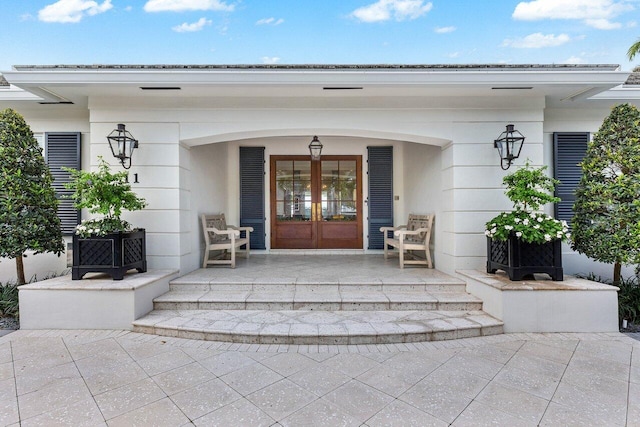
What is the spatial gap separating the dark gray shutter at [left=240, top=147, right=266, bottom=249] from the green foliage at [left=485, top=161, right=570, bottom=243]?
4169 mm

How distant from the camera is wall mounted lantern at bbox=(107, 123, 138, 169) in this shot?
3654mm

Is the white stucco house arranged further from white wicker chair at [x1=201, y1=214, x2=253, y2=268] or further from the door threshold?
the door threshold

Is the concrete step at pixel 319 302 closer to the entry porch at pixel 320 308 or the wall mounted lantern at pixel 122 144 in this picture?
the entry porch at pixel 320 308

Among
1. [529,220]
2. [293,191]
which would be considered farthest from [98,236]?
[529,220]

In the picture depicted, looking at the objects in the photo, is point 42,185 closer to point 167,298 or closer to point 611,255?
point 167,298

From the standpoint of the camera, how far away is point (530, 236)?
3078 millimetres

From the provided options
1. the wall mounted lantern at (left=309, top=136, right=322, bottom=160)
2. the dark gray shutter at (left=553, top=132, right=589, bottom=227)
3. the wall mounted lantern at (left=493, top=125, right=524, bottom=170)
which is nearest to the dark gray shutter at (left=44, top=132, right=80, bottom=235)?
the wall mounted lantern at (left=309, top=136, right=322, bottom=160)

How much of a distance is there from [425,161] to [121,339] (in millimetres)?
4727

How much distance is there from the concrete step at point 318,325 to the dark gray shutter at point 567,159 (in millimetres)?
2745

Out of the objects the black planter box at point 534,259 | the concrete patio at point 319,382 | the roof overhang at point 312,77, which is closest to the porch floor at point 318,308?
the concrete patio at point 319,382

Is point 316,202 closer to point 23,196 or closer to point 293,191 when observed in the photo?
point 293,191

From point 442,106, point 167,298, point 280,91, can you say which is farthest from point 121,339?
point 442,106

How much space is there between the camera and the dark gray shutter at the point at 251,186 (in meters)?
6.07

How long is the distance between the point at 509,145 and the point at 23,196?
5903 millimetres
